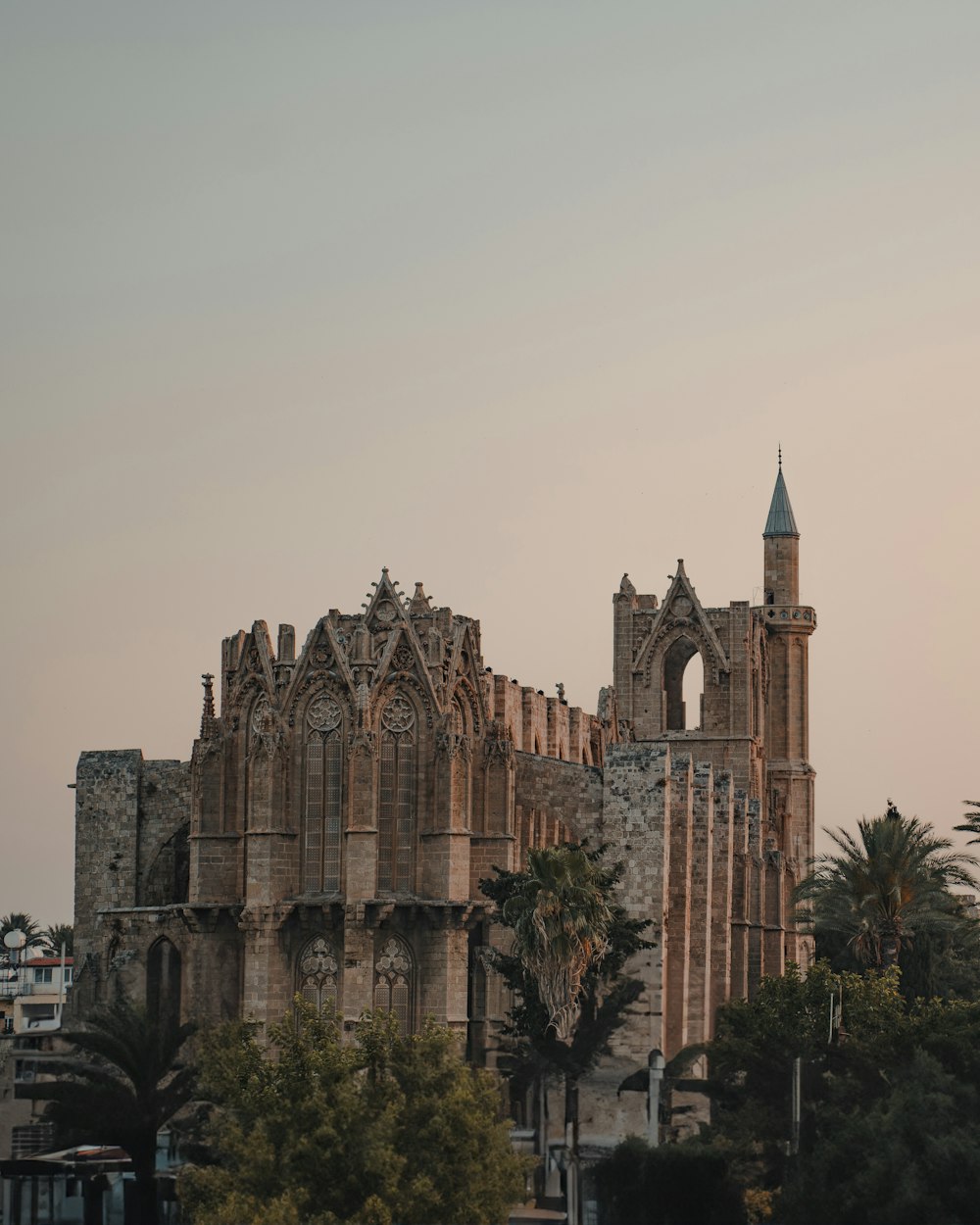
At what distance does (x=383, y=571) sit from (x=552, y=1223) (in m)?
18.8

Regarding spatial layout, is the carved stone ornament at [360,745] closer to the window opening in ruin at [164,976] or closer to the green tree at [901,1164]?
the window opening in ruin at [164,976]

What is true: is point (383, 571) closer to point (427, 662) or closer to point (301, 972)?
point (427, 662)

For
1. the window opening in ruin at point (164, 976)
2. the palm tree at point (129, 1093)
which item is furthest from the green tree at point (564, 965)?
the window opening in ruin at point (164, 976)

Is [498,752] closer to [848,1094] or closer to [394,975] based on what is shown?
[394,975]

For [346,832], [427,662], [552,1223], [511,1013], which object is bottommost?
[552,1223]

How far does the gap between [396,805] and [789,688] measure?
36866mm

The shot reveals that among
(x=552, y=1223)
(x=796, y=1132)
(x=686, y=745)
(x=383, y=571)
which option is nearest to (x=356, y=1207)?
(x=552, y=1223)

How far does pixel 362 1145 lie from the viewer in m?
49.1

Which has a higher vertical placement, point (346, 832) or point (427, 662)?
point (427, 662)

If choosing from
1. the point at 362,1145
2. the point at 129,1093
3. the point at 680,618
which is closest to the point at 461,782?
the point at 129,1093

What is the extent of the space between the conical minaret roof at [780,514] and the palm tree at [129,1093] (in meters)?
48.2

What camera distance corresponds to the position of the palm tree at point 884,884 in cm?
6831

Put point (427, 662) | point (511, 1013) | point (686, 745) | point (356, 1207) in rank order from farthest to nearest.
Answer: point (686, 745) → point (427, 662) → point (511, 1013) → point (356, 1207)

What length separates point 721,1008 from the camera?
66750 mm
